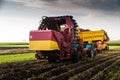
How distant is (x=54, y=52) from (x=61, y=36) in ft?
4.08

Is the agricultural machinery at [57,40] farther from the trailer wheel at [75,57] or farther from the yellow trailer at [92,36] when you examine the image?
the yellow trailer at [92,36]

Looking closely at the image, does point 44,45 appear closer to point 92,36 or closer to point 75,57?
point 75,57

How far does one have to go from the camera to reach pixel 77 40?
2134 centimetres

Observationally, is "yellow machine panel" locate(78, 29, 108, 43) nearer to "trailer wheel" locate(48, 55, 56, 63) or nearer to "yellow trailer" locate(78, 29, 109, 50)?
"yellow trailer" locate(78, 29, 109, 50)

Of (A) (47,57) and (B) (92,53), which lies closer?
(A) (47,57)

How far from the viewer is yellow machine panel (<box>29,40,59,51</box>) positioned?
1716 cm

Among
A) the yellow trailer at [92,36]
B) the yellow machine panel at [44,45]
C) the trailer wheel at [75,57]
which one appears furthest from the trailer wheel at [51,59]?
the yellow trailer at [92,36]

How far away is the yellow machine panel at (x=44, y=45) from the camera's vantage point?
1716cm

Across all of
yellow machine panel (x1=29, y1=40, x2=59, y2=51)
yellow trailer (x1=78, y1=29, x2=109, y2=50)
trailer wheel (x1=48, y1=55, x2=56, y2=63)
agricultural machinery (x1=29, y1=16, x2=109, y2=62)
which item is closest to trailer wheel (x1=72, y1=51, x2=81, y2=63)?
agricultural machinery (x1=29, y1=16, x2=109, y2=62)

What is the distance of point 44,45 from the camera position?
56.6ft

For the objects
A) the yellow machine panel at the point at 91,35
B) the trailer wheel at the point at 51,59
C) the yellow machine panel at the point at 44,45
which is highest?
the yellow machine panel at the point at 91,35

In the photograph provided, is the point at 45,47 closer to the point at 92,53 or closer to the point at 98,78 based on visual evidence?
the point at 98,78

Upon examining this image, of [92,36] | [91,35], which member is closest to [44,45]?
[91,35]

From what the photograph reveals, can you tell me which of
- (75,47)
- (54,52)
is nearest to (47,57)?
(54,52)
